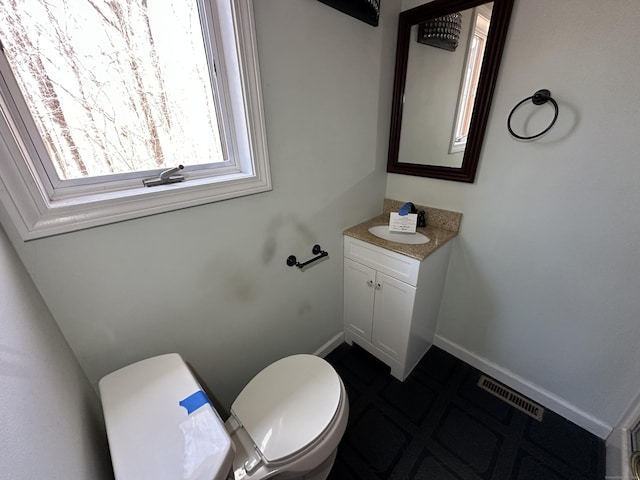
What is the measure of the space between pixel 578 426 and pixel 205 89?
2.34 meters

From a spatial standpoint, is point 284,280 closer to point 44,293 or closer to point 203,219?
point 203,219

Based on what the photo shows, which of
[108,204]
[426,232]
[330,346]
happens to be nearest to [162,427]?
[108,204]

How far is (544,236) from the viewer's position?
1.21m

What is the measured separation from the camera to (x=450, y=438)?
1.28m

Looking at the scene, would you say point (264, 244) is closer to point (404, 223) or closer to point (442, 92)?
point (404, 223)

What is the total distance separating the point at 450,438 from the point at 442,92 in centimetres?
178

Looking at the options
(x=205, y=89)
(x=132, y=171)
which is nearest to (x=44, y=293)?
(x=132, y=171)

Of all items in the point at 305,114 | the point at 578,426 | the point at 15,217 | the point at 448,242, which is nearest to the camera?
the point at 15,217

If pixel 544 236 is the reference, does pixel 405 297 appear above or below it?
below

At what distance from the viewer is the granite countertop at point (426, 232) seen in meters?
1.30

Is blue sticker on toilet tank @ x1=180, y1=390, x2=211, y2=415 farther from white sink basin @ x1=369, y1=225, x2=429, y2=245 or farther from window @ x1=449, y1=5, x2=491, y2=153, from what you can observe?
window @ x1=449, y1=5, x2=491, y2=153

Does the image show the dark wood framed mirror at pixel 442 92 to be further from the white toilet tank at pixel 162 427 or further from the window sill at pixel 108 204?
the white toilet tank at pixel 162 427

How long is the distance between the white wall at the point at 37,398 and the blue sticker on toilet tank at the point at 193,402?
22 cm

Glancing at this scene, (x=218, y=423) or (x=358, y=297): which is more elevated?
(x=218, y=423)
